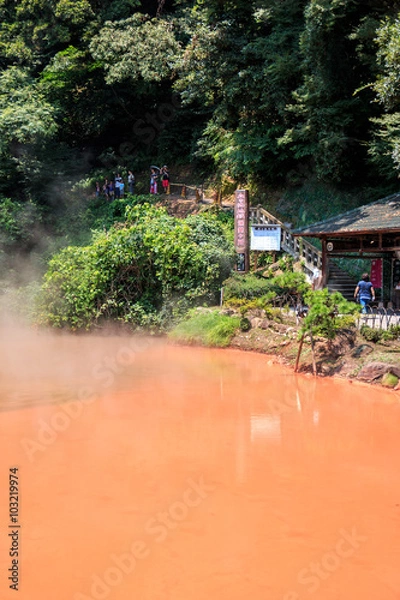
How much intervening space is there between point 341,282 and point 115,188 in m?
14.6

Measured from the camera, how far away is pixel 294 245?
24.8 m

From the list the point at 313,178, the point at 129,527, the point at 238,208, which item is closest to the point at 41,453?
the point at 129,527

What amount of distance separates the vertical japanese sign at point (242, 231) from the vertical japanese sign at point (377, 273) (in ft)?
16.2

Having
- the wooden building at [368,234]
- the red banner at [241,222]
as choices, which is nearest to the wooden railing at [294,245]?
the red banner at [241,222]

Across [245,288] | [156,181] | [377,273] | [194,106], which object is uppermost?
[194,106]

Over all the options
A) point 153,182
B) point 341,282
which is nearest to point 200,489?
point 341,282

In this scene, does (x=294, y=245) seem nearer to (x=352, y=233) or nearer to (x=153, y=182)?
(x=352, y=233)

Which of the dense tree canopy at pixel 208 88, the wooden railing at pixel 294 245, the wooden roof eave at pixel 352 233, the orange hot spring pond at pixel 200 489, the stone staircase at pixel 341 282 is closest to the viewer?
the orange hot spring pond at pixel 200 489

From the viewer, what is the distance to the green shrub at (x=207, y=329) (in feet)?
63.9

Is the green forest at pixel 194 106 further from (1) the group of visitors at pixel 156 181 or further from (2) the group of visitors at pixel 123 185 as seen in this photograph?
(1) the group of visitors at pixel 156 181

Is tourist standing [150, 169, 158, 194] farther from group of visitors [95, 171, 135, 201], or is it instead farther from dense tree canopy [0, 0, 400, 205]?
dense tree canopy [0, 0, 400, 205]

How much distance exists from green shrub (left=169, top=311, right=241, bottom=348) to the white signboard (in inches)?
191

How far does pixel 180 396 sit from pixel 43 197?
70.1ft

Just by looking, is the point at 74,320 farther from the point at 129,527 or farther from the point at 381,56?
the point at 129,527
